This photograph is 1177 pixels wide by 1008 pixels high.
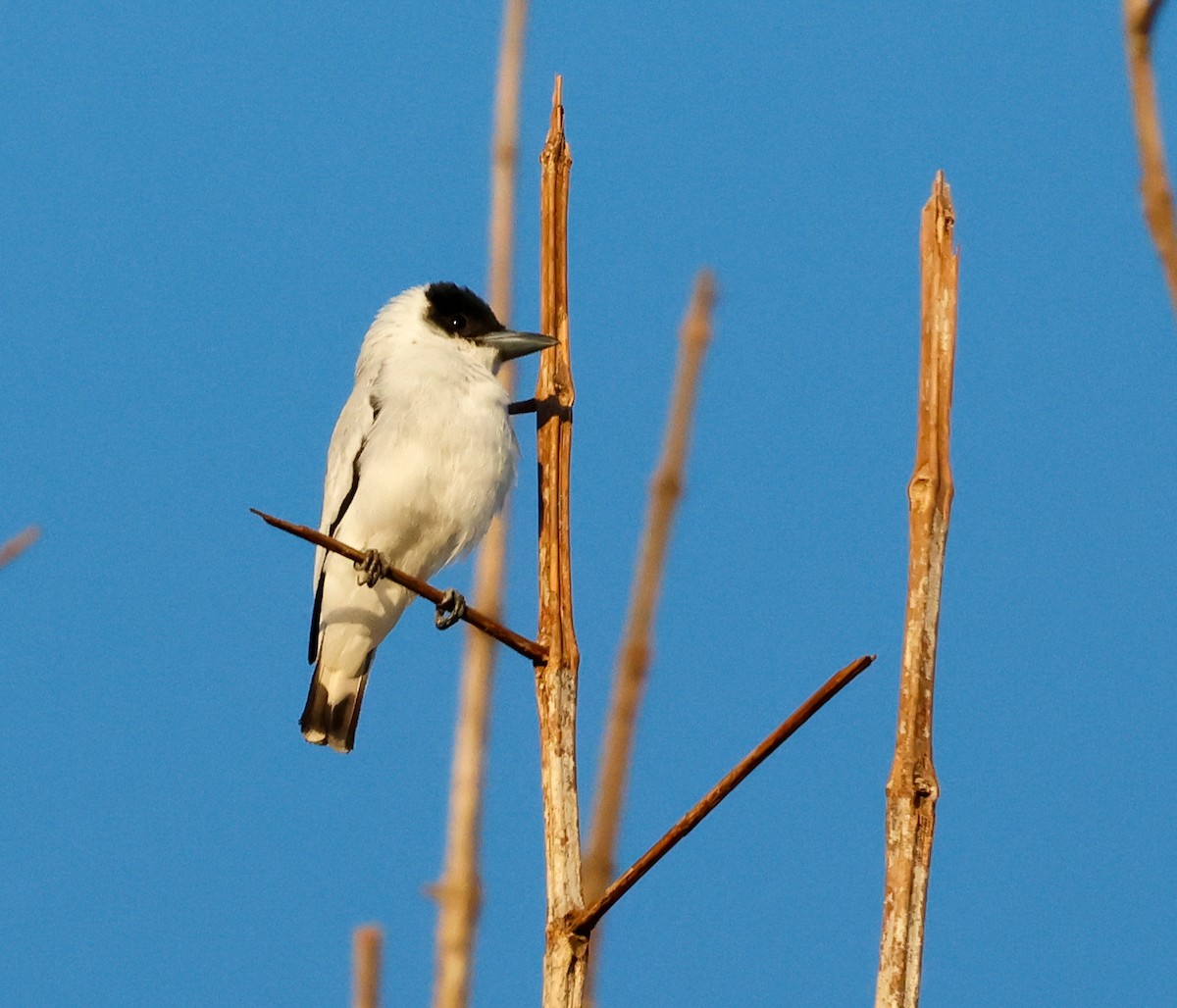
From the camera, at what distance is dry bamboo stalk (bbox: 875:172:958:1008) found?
1.91 m

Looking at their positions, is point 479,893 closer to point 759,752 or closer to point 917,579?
point 759,752

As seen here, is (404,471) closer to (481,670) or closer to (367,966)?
(481,670)

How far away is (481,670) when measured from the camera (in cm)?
346

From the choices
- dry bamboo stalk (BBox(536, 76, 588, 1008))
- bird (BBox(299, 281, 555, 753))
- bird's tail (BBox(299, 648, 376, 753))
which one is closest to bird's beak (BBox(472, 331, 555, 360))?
bird (BBox(299, 281, 555, 753))

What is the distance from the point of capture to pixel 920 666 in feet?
6.30

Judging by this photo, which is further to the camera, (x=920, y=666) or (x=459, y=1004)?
(x=459, y=1004)

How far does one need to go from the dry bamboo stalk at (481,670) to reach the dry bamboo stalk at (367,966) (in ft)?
1.80

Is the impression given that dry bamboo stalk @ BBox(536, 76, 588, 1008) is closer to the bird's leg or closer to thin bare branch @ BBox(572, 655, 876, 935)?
thin bare branch @ BBox(572, 655, 876, 935)

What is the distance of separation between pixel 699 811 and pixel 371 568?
2414 mm

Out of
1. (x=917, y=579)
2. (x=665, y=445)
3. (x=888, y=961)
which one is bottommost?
(x=888, y=961)

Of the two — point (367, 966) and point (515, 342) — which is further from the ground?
point (515, 342)

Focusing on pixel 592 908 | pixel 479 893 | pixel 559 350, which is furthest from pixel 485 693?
pixel 592 908

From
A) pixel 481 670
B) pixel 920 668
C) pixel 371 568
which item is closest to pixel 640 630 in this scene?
pixel 920 668

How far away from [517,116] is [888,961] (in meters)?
2.32
